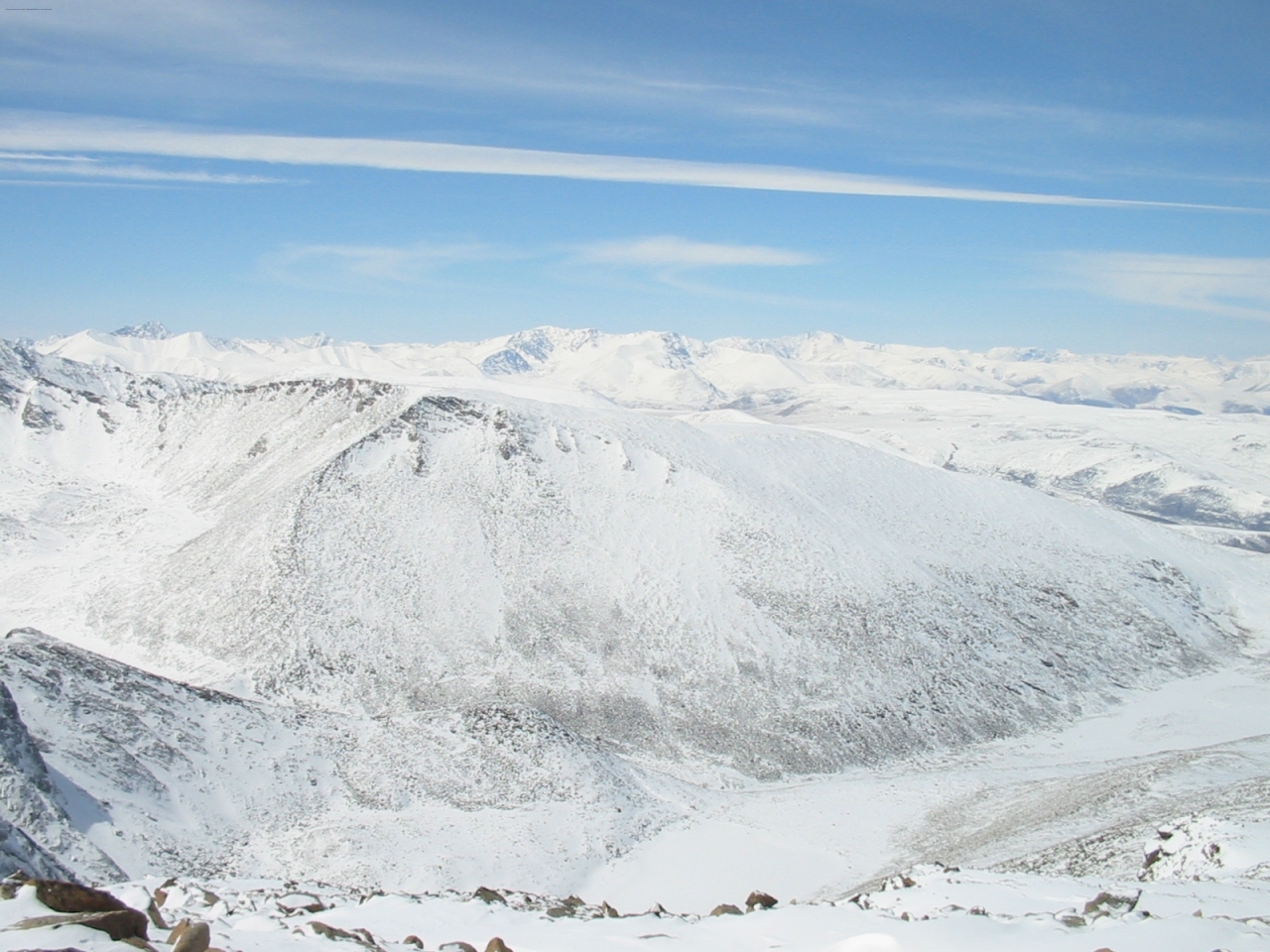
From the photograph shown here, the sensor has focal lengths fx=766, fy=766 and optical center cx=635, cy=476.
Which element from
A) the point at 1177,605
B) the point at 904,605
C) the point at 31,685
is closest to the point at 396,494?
the point at 31,685

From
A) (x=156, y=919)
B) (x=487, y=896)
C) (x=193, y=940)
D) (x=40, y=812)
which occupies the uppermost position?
(x=193, y=940)

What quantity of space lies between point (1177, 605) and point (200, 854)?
3632 inches

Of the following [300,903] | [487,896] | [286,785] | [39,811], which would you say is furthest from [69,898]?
[286,785]

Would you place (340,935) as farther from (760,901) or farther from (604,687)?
(604,687)

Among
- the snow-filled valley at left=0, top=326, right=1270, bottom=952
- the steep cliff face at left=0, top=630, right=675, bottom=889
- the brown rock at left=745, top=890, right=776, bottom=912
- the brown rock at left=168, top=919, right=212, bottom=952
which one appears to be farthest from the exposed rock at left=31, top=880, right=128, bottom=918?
the steep cliff face at left=0, top=630, right=675, bottom=889

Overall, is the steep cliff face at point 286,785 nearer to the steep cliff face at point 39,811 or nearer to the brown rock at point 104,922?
the steep cliff face at point 39,811

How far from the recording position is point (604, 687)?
58031 mm

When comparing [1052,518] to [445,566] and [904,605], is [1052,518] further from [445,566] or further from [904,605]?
[445,566]

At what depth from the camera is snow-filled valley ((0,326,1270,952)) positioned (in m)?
23.6

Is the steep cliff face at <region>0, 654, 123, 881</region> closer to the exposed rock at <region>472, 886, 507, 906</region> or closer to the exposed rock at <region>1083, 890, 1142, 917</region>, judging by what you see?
the exposed rock at <region>472, 886, 507, 906</region>

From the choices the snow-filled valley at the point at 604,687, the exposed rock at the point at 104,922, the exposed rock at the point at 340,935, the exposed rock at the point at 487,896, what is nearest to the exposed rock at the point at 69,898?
the snow-filled valley at the point at 604,687

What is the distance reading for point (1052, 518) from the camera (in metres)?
92.1

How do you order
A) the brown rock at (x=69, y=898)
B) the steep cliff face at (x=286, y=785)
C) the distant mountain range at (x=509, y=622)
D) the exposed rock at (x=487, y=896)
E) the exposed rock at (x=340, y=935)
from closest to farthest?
the brown rock at (x=69, y=898), the exposed rock at (x=340, y=935), the exposed rock at (x=487, y=896), the steep cliff face at (x=286, y=785), the distant mountain range at (x=509, y=622)

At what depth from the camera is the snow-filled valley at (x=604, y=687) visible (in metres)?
23.6
